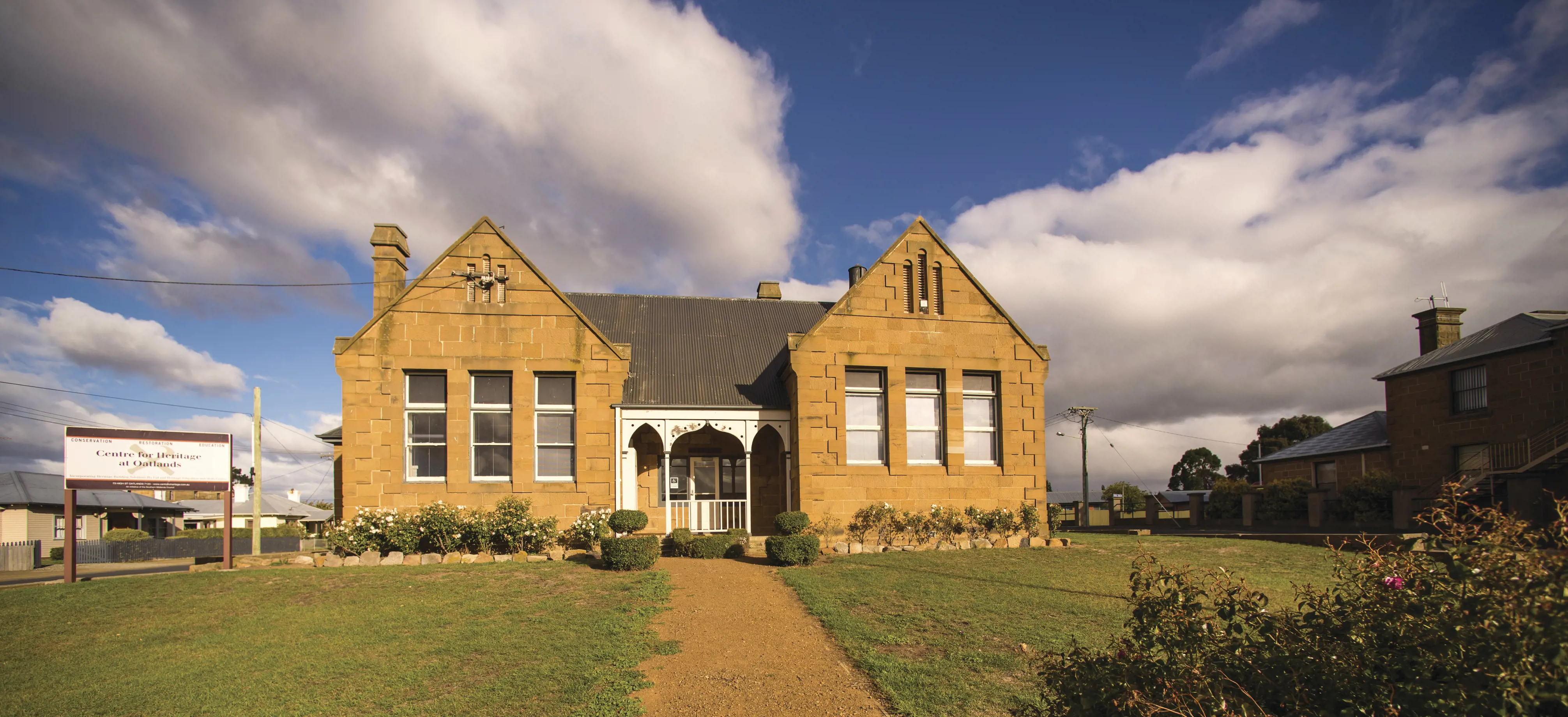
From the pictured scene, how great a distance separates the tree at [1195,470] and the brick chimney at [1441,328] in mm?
70302

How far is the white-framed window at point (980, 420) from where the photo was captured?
66.9 feet

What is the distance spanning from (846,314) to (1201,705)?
15.8 m

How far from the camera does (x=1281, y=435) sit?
3189 inches

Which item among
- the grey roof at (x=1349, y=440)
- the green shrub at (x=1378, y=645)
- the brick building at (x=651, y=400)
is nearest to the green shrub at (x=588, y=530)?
the brick building at (x=651, y=400)

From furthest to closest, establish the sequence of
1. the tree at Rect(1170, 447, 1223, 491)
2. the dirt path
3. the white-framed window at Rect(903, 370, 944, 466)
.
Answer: the tree at Rect(1170, 447, 1223, 491)
the white-framed window at Rect(903, 370, 944, 466)
the dirt path

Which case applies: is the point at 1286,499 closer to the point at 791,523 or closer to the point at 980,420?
the point at 980,420

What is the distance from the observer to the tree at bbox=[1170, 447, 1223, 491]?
99125 mm

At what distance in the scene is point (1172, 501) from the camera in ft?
217

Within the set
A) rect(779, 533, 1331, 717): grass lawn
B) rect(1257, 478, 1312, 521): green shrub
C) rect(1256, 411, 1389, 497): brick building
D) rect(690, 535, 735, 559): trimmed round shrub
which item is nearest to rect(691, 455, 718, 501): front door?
rect(690, 535, 735, 559): trimmed round shrub

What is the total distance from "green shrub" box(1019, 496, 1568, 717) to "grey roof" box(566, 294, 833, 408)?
15878mm

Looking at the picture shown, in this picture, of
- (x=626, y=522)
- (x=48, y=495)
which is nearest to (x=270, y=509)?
(x=48, y=495)

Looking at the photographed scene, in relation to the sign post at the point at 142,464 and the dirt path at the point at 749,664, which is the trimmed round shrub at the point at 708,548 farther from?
the sign post at the point at 142,464

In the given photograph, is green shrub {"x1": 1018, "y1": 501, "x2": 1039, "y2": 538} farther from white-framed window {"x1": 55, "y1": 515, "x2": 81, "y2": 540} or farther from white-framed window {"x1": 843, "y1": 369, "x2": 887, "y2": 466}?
white-framed window {"x1": 55, "y1": 515, "x2": 81, "y2": 540}

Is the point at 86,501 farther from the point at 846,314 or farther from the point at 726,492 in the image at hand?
the point at 846,314
